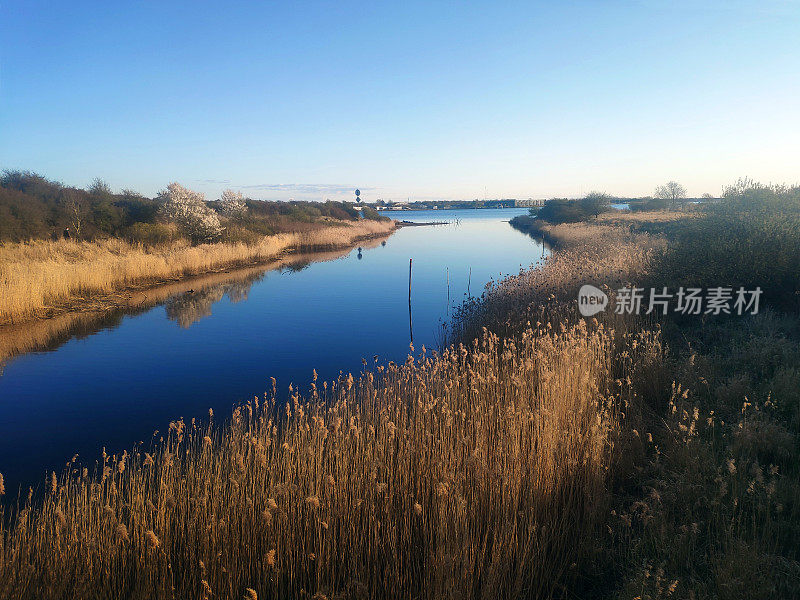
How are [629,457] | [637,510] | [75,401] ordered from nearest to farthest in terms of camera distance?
[637,510] → [629,457] → [75,401]

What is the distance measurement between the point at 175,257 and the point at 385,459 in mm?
24034

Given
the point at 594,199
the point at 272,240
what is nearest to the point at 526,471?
the point at 272,240

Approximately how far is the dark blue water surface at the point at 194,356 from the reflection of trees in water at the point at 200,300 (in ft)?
0.15

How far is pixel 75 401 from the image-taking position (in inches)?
386

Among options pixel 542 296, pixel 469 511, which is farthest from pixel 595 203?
pixel 469 511

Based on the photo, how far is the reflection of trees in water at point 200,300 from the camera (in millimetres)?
17455

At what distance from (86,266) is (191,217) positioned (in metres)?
14.2

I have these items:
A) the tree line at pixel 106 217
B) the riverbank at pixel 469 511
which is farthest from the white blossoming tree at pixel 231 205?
the riverbank at pixel 469 511

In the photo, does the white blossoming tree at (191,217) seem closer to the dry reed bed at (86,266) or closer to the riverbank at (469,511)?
the dry reed bed at (86,266)

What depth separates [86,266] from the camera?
1945cm

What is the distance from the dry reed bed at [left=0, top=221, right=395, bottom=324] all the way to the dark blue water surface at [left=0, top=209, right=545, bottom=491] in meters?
2.58

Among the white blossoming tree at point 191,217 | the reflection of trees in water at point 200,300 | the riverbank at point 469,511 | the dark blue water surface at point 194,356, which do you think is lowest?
the dark blue water surface at point 194,356

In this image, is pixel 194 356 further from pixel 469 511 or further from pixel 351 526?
pixel 469 511

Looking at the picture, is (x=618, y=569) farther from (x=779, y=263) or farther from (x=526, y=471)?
(x=779, y=263)
